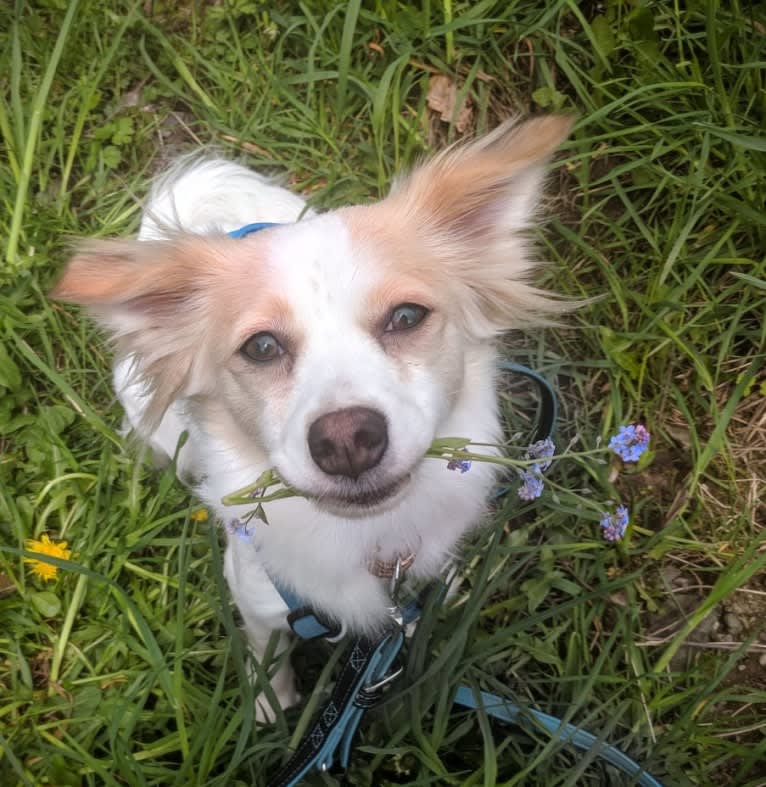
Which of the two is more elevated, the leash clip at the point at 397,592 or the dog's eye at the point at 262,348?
the dog's eye at the point at 262,348

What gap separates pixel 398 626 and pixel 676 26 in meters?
2.38

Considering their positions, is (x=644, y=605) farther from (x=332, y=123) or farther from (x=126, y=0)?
(x=126, y=0)

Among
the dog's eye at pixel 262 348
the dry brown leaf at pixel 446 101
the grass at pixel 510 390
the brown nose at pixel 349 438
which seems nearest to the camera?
the brown nose at pixel 349 438

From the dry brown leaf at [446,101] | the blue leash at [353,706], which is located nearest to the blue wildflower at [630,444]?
the blue leash at [353,706]

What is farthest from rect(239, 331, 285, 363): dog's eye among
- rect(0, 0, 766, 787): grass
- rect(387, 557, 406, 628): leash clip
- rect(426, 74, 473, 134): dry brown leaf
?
rect(426, 74, 473, 134): dry brown leaf

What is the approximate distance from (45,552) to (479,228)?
181 centimetres

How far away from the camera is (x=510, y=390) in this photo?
2703mm

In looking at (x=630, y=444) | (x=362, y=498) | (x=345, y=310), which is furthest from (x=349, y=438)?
(x=630, y=444)

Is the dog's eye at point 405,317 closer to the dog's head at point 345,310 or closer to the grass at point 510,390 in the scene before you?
the dog's head at point 345,310

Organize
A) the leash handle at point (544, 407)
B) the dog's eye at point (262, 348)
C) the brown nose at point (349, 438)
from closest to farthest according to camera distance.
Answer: the brown nose at point (349, 438) → the dog's eye at point (262, 348) → the leash handle at point (544, 407)

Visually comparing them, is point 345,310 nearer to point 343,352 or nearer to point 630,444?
point 343,352

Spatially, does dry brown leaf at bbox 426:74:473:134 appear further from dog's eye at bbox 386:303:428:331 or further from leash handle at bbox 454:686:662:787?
leash handle at bbox 454:686:662:787

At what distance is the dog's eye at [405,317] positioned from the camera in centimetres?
160

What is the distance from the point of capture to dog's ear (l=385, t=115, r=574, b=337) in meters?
1.73
